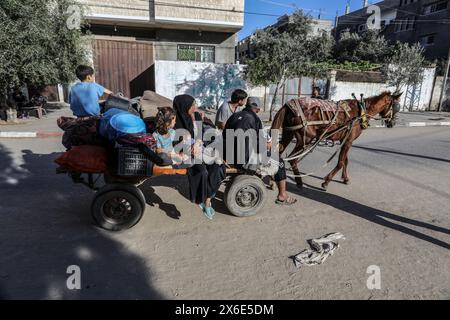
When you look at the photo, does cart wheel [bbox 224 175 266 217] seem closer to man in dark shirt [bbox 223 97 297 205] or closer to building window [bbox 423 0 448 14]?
man in dark shirt [bbox 223 97 297 205]

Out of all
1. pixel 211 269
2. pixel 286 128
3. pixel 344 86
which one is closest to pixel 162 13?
pixel 344 86

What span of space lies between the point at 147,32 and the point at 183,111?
675 inches

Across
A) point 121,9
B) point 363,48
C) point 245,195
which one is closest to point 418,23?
point 363,48

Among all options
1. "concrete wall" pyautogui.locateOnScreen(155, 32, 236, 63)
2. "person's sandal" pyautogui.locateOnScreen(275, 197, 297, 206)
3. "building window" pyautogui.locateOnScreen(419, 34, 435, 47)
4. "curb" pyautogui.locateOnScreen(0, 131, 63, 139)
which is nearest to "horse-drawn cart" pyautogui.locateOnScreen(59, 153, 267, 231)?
"person's sandal" pyautogui.locateOnScreen(275, 197, 297, 206)

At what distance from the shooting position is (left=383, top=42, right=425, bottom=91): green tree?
57.1ft

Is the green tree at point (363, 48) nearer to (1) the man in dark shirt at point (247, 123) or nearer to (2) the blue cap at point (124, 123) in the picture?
(1) the man in dark shirt at point (247, 123)

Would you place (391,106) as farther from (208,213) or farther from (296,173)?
(208,213)

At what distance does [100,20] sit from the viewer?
16.9 metres

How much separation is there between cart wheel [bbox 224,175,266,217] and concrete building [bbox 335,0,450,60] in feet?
105

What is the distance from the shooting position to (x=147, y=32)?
18594 mm

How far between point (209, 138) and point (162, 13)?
15377 mm

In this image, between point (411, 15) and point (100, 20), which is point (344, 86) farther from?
point (411, 15)

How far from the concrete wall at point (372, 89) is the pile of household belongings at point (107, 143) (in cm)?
1695

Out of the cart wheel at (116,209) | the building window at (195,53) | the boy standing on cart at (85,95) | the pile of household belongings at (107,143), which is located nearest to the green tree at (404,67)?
the building window at (195,53)
